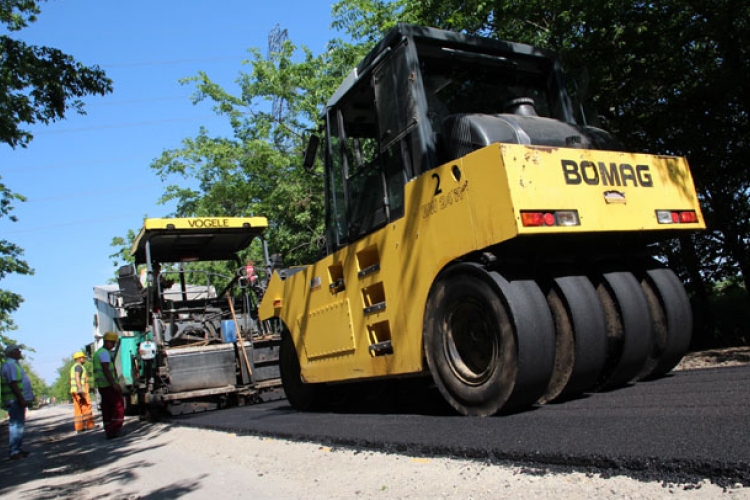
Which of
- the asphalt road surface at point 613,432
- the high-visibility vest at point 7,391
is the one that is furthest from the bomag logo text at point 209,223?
the asphalt road surface at point 613,432

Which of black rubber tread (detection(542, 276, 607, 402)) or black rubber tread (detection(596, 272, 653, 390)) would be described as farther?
black rubber tread (detection(596, 272, 653, 390))

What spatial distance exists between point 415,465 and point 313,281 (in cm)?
317

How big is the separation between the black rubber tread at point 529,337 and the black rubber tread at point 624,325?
71 cm

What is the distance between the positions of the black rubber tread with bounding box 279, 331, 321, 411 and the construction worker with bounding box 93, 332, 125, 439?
125 inches

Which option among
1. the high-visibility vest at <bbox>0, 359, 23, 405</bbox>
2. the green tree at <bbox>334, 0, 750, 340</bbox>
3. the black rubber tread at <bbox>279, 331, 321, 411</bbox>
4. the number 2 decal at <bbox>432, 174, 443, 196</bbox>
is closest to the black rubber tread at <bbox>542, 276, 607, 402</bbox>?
the number 2 decal at <bbox>432, 174, 443, 196</bbox>

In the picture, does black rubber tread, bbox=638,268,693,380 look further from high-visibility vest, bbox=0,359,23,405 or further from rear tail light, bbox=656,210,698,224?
high-visibility vest, bbox=0,359,23,405

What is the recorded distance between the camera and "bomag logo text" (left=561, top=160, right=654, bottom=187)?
418cm

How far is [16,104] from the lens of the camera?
893 cm

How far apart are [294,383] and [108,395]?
3.59m

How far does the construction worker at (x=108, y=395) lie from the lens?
9273 mm

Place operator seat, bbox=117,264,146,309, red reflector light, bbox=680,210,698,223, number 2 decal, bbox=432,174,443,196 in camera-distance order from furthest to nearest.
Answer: operator seat, bbox=117,264,146,309 < red reflector light, bbox=680,210,698,223 < number 2 decal, bbox=432,174,443,196

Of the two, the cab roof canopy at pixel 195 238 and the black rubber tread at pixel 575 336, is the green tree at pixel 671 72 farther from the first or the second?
the black rubber tread at pixel 575 336

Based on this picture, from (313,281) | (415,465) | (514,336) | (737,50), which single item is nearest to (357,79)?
(313,281)

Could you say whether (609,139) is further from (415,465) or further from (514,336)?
(415,465)
